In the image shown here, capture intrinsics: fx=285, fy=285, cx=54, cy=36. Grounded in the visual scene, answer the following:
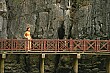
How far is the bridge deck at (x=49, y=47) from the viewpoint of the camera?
19564 mm

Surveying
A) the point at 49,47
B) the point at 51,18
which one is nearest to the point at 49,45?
the point at 49,47

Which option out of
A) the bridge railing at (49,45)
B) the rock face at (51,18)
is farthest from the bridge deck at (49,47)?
the rock face at (51,18)

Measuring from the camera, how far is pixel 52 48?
1994cm

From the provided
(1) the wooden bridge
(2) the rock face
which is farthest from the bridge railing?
(2) the rock face

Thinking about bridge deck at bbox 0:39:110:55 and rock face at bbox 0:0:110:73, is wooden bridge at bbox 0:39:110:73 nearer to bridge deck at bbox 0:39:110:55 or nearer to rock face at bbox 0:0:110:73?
bridge deck at bbox 0:39:110:55

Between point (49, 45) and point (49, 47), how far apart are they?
15cm

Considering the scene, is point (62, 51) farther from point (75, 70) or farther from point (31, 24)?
point (31, 24)

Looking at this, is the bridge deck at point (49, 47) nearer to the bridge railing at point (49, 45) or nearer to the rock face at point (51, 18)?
the bridge railing at point (49, 45)

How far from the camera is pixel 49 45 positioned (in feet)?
65.7

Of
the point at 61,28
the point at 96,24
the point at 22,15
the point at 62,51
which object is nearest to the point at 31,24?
the point at 22,15

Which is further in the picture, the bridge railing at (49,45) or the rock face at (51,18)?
the rock face at (51,18)

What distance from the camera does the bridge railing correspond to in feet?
64.5

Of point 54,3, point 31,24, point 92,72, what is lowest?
point 92,72

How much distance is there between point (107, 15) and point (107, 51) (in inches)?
225
